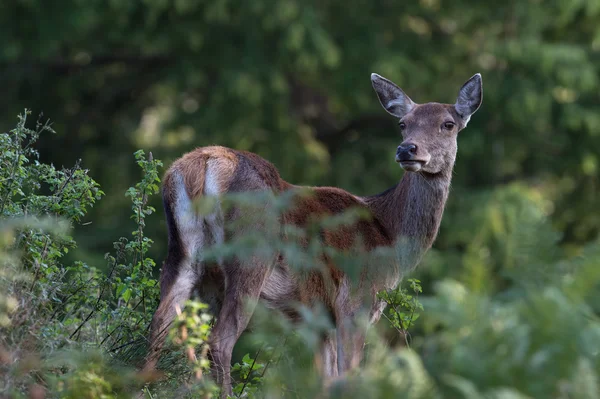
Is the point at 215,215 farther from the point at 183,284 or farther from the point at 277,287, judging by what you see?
the point at 277,287

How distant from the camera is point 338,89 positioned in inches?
679

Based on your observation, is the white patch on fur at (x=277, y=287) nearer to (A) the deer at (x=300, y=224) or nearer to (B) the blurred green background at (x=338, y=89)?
(A) the deer at (x=300, y=224)

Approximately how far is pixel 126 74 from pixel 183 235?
1406 cm

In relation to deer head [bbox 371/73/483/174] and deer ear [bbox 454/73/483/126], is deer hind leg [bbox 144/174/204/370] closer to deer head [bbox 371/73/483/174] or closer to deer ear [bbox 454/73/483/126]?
deer head [bbox 371/73/483/174]

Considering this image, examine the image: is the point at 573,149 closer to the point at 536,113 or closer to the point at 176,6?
the point at 536,113

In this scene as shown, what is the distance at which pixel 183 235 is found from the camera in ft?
19.2

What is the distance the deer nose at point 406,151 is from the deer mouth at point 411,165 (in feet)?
0.13

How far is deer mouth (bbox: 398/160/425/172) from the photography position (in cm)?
686

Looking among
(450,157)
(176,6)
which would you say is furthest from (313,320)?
(176,6)

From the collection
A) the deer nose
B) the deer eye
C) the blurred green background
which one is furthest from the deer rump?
the blurred green background

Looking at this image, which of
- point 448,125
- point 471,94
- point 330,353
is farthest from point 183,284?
point 471,94

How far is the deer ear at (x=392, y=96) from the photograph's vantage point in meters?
8.08

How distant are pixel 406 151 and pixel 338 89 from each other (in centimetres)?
1049

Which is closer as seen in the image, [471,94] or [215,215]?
[215,215]
